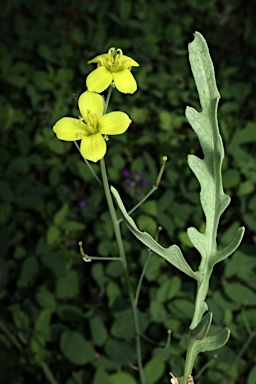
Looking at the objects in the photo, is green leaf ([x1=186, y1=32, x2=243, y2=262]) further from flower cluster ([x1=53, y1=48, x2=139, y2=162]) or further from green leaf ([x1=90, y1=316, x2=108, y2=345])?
green leaf ([x1=90, y1=316, x2=108, y2=345])

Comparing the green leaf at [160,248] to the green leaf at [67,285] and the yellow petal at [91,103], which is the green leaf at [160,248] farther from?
the green leaf at [67,285]

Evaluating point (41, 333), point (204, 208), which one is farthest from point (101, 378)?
point (204, 208)

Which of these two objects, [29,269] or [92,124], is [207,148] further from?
[29,269]

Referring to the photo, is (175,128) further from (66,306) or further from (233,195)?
(66,306)

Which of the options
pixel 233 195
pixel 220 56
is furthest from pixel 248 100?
pixel 233 195

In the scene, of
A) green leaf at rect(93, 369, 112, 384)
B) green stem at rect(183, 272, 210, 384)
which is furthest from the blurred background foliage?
green stem at rect(183, 272, 210, 384)

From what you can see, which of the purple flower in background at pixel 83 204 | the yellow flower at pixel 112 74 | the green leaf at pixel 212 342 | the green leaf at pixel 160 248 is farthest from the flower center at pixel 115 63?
the purple flower in background at pixel 83 204
